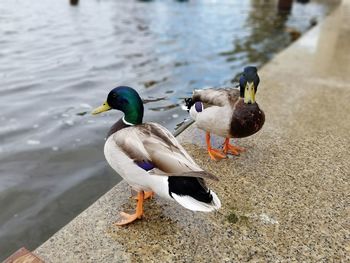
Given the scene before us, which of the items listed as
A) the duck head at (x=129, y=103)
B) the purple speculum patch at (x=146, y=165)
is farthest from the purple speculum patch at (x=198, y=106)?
the purple speculum patch at (x=146, y=165)

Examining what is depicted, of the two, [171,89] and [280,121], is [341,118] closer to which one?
[280,121]

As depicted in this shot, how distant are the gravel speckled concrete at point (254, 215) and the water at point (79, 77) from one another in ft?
2.60

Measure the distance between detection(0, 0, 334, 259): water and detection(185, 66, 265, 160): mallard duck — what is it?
47.0 inches

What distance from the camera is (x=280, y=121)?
13.8 feet

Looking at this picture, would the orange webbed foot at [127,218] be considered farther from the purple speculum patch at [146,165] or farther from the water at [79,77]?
the water at [79,77]

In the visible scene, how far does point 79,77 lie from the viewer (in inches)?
271

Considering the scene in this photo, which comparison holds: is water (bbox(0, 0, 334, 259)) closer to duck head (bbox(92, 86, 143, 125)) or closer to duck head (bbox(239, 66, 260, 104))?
Result: duck head (bbox(92, 86, 143, 125))

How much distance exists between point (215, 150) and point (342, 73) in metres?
4.19

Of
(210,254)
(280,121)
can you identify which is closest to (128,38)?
(280,121)

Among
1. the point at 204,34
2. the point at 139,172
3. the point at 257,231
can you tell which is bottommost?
the point at 204,34

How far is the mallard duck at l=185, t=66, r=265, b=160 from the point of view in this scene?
2.94 meters

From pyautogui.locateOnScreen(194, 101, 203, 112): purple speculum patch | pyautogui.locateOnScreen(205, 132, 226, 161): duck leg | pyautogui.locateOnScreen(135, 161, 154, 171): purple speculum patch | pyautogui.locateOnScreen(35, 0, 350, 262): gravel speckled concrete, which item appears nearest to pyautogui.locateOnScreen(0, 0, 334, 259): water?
pyautogui.locateOnScreen(35, 0, 350, 262): gravel speckled concrete

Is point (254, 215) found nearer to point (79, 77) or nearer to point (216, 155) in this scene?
point (216, 155)

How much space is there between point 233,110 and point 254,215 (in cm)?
91
